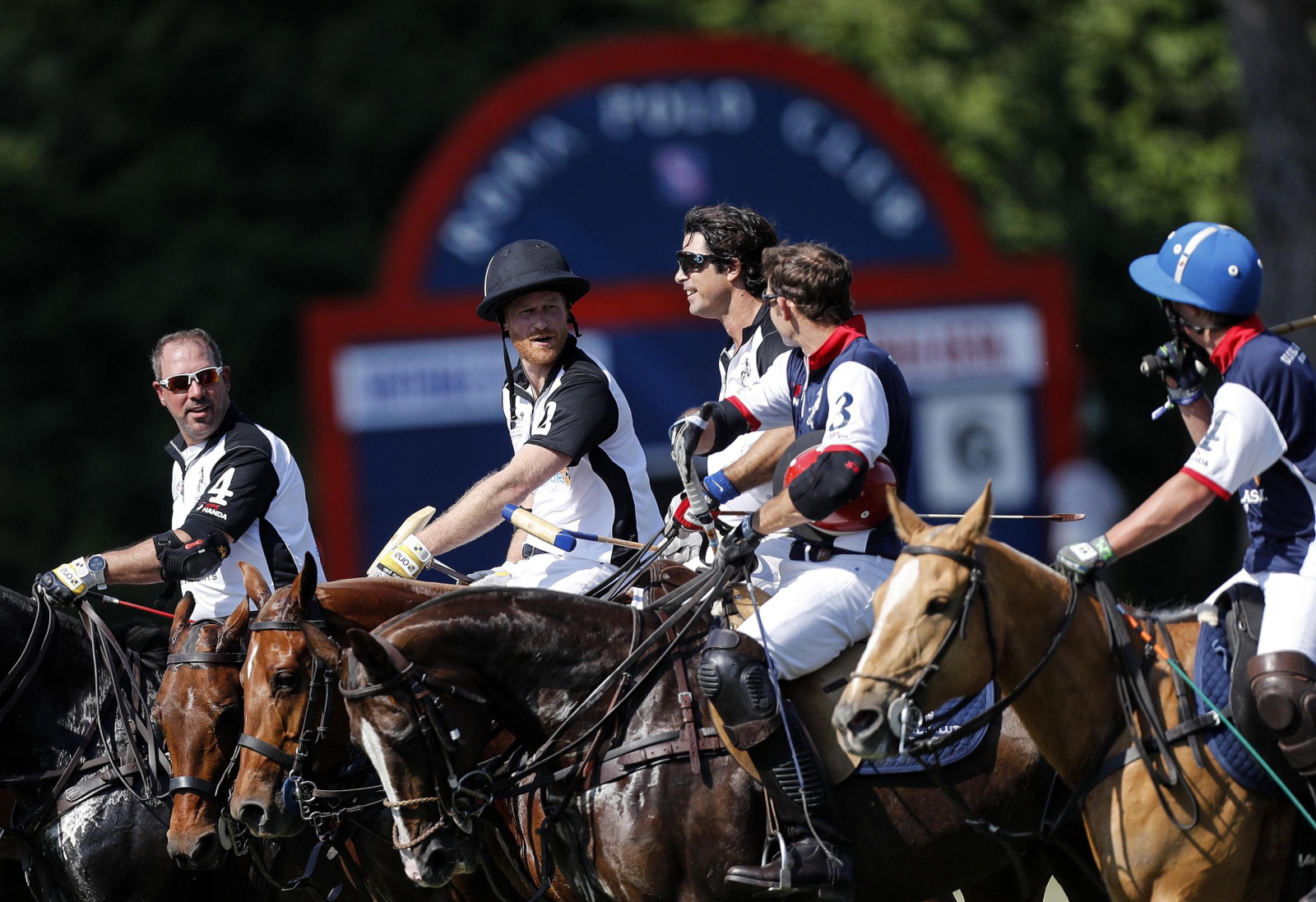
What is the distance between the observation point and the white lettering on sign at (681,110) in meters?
13.9

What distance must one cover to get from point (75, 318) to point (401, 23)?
4.80m

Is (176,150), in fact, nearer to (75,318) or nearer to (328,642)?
(75,318)

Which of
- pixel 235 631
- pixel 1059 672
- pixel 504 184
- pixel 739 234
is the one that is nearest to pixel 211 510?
pixel 235 631

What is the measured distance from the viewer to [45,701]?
20.7 ft

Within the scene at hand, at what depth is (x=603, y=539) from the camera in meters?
5.89

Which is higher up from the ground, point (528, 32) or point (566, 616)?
point (528, 32)

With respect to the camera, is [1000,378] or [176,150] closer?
[1000,378]

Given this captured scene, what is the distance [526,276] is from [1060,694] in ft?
7.66

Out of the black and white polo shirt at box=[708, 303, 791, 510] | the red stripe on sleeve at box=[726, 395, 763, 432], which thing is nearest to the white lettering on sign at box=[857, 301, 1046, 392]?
the black and white polo shirt at box=[708, 303, 791, 510]

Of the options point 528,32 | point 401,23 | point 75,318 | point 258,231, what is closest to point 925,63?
point 528,32

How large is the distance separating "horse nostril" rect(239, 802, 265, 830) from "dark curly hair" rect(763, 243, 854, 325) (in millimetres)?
2335

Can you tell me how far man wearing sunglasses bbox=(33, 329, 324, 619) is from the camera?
20.3ft

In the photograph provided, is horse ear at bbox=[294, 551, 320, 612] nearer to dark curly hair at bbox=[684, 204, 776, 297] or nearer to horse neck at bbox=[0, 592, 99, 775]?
horse neck at bbox=[0, 592, 99, 775]

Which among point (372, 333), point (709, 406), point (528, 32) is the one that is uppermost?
point (528, 32)
